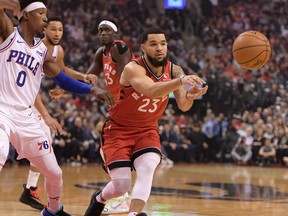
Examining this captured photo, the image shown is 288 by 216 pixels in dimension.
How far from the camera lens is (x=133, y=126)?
6539mm

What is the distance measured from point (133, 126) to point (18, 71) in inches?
56.6

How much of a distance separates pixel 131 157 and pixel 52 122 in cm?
86

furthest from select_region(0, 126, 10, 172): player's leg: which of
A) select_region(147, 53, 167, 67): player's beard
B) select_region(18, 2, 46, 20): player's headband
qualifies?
→ select_region(147, 53, 167, 67): player's beard

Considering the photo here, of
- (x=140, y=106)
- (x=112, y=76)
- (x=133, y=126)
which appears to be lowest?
(x=133, y=126)

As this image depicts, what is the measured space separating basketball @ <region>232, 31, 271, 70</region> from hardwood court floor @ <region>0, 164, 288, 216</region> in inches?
71.2

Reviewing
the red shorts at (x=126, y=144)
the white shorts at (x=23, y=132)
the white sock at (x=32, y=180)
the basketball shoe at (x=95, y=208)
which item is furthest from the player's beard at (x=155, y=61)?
the white sock at (x=32, y=180)

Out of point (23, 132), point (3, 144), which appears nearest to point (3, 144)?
point (3, 144)

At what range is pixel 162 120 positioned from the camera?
1798cm

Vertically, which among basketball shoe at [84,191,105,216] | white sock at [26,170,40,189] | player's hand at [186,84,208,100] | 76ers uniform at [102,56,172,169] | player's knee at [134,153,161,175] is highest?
player's hand at [186,84,208,100]

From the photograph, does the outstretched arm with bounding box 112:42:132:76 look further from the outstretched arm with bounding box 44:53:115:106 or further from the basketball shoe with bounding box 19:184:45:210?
the basketball shoe with bounding box 19:184:45:210

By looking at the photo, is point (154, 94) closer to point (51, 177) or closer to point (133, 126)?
point (133, 126)

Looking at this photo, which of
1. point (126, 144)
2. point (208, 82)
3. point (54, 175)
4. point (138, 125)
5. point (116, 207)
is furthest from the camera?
point (208, 82)

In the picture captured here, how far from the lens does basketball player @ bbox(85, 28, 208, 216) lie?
6.07m

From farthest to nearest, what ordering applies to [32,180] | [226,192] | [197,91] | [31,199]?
[226,192], [32,180], [31,199], [197,91]
